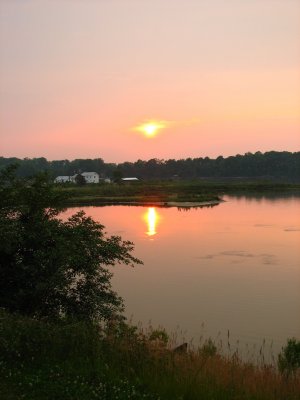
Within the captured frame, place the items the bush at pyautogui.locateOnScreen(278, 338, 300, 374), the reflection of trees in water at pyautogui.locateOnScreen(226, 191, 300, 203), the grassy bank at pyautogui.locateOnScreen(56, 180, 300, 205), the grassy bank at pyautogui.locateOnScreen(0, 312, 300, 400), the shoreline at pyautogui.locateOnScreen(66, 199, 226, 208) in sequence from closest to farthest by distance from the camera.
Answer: the grassy bank at pyautogui.locateOnScreen(0, 312, 300, 400), the bush at pyautogui.locateOnScreen(278, 338, 300, 374), the shoreline at pyautogui.locateOnScreen(66, 199, 226, 208), the grassy bank at pyautogui.locateOnScreen(56, 180, 300, 205), the reflection of trees in water at pyautogui.locateOnScreen(226, 191, 300, 203)

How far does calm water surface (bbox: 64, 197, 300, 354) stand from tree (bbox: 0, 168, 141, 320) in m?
4.05

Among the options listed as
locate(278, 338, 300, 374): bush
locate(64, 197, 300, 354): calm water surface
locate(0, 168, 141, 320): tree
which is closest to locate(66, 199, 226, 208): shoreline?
locate(64, 197, 300, 354): calm water surface

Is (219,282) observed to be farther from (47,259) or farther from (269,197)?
(269,197)

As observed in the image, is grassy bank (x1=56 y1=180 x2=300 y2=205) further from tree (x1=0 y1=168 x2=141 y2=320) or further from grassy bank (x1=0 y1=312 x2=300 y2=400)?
grassy bank (x1=0 y1=312 x2=300 y2=400)

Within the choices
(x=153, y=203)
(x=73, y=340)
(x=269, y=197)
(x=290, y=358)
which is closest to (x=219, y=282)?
(x=290, y=358)

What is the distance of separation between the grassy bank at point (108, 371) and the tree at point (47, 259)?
2.63m

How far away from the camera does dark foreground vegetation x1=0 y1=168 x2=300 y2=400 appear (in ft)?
25.6

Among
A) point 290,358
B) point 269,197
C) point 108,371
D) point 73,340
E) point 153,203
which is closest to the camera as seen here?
point 108,371

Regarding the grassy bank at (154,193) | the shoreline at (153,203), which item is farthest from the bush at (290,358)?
the shoreline at (153,203)

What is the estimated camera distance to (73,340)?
30.6ft

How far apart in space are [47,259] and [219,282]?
13621 millimetres

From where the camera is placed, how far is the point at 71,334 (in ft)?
30.7

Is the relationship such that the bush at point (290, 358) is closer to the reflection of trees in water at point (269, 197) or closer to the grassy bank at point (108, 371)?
the grassy bank at point (108, 371)

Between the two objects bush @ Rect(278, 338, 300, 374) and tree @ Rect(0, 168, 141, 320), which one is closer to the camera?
bush @ Rect(278, 338, 300, 374)
